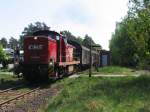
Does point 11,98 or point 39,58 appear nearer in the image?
point 11,98

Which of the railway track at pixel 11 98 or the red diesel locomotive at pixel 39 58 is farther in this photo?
the red diesel locomotive at pixel 39 58

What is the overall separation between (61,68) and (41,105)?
15.8 metres

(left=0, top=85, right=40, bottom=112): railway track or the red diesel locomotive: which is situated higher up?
the red diesel locomotive

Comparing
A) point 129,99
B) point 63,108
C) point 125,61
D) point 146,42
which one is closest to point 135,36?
point 146,42

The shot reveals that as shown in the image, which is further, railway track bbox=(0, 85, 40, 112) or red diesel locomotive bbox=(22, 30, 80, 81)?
red diesel locomotive bbox=(22, 30, 80, 81)

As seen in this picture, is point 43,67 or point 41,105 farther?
point 43,67

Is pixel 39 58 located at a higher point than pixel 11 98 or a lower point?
higher

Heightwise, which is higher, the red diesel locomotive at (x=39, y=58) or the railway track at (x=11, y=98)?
the red diesel locomotive at (x=39, y=58)

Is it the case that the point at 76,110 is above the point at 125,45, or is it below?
below

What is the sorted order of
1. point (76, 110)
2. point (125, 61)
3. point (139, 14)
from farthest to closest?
point (125, 61) < point (139, 14) < point (76, 110)

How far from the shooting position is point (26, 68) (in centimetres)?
3128

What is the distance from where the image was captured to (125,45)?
90.2 meters

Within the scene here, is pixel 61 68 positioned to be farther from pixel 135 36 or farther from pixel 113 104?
pixel 113 104

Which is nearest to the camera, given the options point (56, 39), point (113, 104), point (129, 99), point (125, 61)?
point (113, 104)
